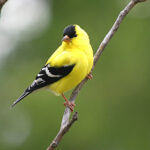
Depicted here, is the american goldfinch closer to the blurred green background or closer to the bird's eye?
the bird's eye

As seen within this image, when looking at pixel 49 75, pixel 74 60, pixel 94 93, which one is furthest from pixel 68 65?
pixel 94 93

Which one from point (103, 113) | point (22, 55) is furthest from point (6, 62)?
point (103, 113)

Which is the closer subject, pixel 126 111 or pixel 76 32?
pixel 76 32

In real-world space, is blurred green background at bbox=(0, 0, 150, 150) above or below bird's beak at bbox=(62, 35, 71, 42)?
below

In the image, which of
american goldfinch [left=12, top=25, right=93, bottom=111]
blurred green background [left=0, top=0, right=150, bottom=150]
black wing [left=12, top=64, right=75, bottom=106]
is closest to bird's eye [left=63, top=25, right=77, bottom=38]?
american goldfinch [left=12, top=25, right=93, bottom=111]

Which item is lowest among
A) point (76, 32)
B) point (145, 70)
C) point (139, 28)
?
point (145, 70)

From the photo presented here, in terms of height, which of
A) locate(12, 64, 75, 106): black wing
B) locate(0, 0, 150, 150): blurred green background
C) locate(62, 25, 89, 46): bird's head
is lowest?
locate(0, 0, 150, 150): blurred green background

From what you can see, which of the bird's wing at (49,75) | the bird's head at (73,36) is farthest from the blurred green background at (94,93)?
the bird's head at (73,36)

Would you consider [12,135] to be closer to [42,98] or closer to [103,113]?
[42,98]

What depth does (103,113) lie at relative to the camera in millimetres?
8266

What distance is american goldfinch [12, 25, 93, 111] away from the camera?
12.4 feet

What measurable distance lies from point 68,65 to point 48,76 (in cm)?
26

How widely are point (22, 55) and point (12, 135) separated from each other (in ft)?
6.79

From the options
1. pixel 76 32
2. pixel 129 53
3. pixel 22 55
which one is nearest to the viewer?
pixel 76 32
